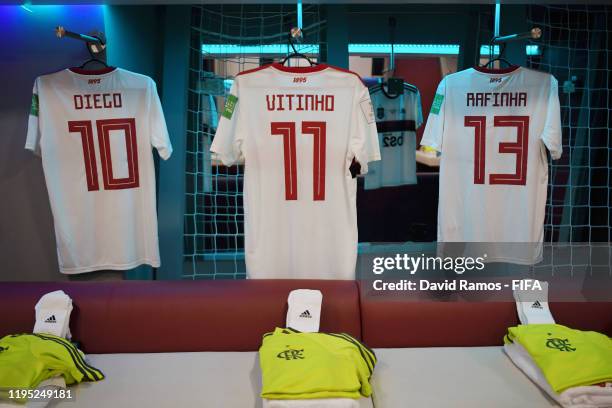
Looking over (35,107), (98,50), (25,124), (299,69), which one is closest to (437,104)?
(299,69)

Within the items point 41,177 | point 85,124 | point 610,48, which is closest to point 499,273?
point 610,48

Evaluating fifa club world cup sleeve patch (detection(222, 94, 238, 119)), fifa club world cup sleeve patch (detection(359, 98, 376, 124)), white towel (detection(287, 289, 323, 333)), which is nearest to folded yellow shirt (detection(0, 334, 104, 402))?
white towel (detection(287, 289, 323, 333))

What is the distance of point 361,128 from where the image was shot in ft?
7.15

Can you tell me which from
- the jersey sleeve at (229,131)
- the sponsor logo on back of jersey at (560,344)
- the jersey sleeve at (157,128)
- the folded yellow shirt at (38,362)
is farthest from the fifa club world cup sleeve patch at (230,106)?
the sponsor logo on back of jersey at (560,344)

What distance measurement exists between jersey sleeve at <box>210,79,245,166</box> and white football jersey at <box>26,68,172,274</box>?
0.91 ft

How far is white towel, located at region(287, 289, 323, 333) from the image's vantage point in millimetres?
1943

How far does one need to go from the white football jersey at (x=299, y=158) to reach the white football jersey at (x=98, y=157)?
0.41m

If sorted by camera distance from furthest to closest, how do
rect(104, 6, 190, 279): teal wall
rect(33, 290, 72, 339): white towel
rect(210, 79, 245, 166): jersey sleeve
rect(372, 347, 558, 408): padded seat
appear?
1. rect(104, 6, 190, 279): teal wall
2. rect(210, 79, 245, 166): jersey sleeve
3. rect(33, 290, 72, 339): white towel
4. rect(372, 347, 558, 408): padded seat

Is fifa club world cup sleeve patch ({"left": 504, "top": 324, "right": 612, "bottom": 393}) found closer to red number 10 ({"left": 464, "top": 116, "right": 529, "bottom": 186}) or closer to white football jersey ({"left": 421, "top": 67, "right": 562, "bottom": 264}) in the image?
white football jersey ({"left": 421, "top": 67, "right": 562, "bottom": 264})

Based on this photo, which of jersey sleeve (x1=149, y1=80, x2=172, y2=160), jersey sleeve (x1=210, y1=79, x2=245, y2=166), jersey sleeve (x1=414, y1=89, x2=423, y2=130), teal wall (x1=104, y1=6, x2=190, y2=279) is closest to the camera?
jersey sleeve (x1=210, y1=79, x2=245, y2=166)

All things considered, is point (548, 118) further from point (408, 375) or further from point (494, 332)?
point (408, 375)

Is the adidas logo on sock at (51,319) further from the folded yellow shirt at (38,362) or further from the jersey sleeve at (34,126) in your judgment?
the jersey sleeve at (34,126)

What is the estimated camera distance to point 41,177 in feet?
8.65

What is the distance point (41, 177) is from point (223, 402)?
1.70 meters
